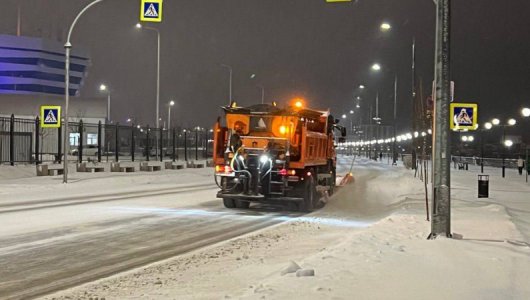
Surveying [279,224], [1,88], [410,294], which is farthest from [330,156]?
[1,88]

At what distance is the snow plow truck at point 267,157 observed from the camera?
52.8 feet

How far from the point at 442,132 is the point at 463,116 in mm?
2223

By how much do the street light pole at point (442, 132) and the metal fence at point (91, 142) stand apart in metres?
25.0

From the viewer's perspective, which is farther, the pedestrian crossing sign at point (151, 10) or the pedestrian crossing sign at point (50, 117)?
the pedestrian crossing sign at point (50, 117)

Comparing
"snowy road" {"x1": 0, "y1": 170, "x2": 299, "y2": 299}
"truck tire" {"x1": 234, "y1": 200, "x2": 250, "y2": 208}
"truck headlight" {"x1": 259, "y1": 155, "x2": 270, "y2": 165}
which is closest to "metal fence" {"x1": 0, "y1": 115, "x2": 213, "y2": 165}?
"snowy road" {"x1": 0, "y1": 170, "x2": 299, "y2": 299}

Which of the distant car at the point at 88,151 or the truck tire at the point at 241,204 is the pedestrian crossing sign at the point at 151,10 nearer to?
the truck tire at the point at 241,204

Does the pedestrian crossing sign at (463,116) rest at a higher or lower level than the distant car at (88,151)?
higher

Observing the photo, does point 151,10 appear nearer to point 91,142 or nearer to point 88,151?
point 88,151

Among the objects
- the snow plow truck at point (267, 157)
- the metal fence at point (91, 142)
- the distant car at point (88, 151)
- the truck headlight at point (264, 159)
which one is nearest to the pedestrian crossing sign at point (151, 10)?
the snow plow truck at point (267, 157)

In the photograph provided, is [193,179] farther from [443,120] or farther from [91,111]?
[91,111]

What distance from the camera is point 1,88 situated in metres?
125

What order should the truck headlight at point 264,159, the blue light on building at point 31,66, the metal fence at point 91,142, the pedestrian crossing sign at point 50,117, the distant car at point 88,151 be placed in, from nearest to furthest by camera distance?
the truck headlight at point 264,159 < the pedestrian crossing sign at point 50,117 < the metal fence at point 91,142 < the distant car at point 88,151 < the blue light on building at point 31,66

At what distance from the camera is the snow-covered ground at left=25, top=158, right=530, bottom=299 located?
21.7 feet

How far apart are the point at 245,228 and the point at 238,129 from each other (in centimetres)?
475
